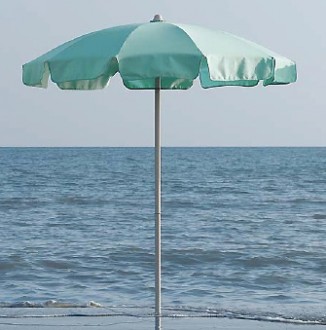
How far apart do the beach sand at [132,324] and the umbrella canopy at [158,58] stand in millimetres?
2761

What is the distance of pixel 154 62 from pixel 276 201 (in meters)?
28.3

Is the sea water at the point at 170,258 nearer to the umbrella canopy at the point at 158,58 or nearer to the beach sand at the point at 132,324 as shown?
the beach sand at the point at 132,324

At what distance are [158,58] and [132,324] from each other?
11.3 ft

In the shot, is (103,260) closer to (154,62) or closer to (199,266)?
(199,266)

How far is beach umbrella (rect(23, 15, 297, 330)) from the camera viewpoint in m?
5.63

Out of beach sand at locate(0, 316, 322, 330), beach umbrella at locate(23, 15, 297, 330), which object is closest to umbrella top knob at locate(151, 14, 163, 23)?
beach umbrella at locate(23, 15, 297, 330)

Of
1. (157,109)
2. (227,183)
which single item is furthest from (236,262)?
(227,183)

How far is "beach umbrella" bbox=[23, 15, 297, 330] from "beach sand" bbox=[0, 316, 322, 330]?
2.75 m

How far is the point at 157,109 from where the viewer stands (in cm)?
675

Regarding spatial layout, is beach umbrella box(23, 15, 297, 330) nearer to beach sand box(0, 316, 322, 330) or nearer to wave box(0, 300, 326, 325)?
beach sand box(0, 316, 322, 330)

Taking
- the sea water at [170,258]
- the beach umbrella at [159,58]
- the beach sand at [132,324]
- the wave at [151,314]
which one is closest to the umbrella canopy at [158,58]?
the beach umbrella at [159,58]

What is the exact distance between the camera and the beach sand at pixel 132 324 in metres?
8.30

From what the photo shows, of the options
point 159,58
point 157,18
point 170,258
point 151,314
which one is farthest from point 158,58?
point 170,258

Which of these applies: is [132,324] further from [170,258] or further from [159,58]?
[170,258]
